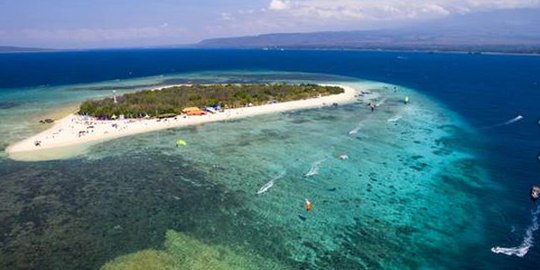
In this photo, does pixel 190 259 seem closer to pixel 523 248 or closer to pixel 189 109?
pixel 523 248

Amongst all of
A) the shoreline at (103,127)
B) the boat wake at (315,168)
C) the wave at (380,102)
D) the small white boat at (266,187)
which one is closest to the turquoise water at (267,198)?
the boat wake at (315,168)

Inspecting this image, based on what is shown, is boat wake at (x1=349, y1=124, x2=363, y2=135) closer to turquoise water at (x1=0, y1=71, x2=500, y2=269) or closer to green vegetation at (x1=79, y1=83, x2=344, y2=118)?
turquoise water at (x1=0, y1=71, x2=500, y2=269)

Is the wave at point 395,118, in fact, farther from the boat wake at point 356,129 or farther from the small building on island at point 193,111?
the small building on island at point 193,111


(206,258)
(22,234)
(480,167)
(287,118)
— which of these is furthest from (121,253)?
(287,118)

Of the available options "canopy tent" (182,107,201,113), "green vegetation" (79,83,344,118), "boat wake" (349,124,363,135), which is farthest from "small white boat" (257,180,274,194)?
"green vegetation" (79,83,344,118)

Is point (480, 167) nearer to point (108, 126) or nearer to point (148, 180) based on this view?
point (148, 180)
